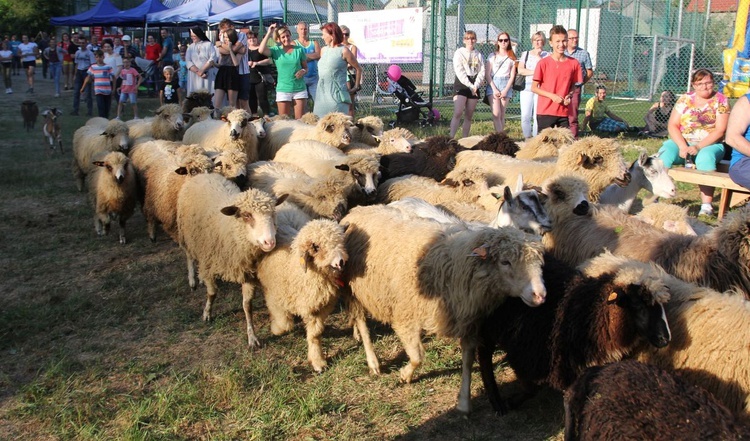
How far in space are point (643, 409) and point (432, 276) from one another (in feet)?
5.33

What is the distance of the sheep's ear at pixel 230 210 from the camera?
191 inches

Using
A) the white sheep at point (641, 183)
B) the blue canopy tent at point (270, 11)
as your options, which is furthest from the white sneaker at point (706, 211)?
the blue canopy tent at point (270, 11)

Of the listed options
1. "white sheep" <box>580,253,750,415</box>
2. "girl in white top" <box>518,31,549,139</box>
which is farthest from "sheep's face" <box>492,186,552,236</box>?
"girl in white top" <box>518,31,549,139</box>

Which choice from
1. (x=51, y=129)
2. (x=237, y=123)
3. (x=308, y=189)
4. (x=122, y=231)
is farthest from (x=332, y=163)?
(x=51, y=129)

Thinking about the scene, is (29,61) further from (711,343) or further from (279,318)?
(711,343)

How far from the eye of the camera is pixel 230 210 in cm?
488

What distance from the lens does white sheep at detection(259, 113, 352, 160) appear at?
7.69m

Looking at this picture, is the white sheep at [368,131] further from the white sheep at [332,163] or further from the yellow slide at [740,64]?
the yellow slide at [740,64]

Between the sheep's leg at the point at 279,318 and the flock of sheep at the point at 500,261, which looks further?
the sheep's leg at the point at 279,318

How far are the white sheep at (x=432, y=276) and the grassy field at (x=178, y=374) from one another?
11.7 inches

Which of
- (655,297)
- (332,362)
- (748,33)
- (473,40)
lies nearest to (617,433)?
(655,297)

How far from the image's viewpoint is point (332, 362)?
446cm

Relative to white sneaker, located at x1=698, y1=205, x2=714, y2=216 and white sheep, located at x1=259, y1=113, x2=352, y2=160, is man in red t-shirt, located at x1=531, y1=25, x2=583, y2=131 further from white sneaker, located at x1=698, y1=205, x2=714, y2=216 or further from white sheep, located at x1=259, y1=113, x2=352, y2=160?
white sheep, located at x1=259, y1=113, x2=352, y2=160

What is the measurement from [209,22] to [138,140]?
16.0 metres
